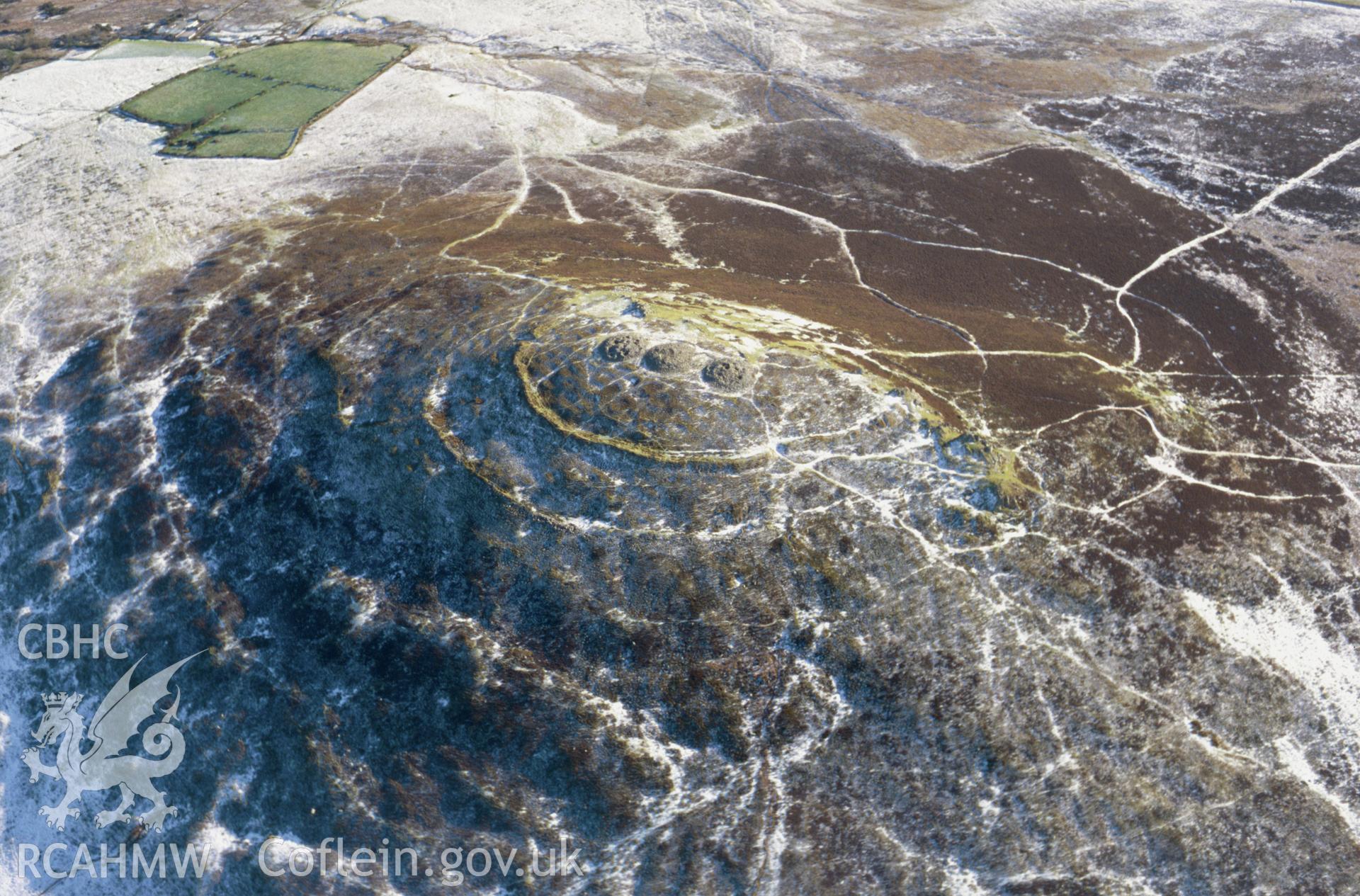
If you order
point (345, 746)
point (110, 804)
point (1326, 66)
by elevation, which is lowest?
point (110, 804)

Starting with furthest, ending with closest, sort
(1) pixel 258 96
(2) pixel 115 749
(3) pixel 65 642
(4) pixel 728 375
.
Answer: (1) pixel 258 96 < (4) pixel 728 375 < (3) pixel 65 642 < (2) pixel 115 749

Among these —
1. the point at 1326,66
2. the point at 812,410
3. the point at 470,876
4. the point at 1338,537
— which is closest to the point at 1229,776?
the point at 1338,537

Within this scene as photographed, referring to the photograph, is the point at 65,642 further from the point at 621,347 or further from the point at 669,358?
the point at 669,358

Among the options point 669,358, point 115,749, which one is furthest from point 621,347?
point 115,749

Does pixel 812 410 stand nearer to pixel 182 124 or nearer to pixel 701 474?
A: pixel 701 474

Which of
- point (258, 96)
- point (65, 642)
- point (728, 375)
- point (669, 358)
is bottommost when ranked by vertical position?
point (65, 642)

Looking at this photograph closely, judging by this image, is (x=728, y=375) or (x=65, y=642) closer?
(x=65, y=642)
